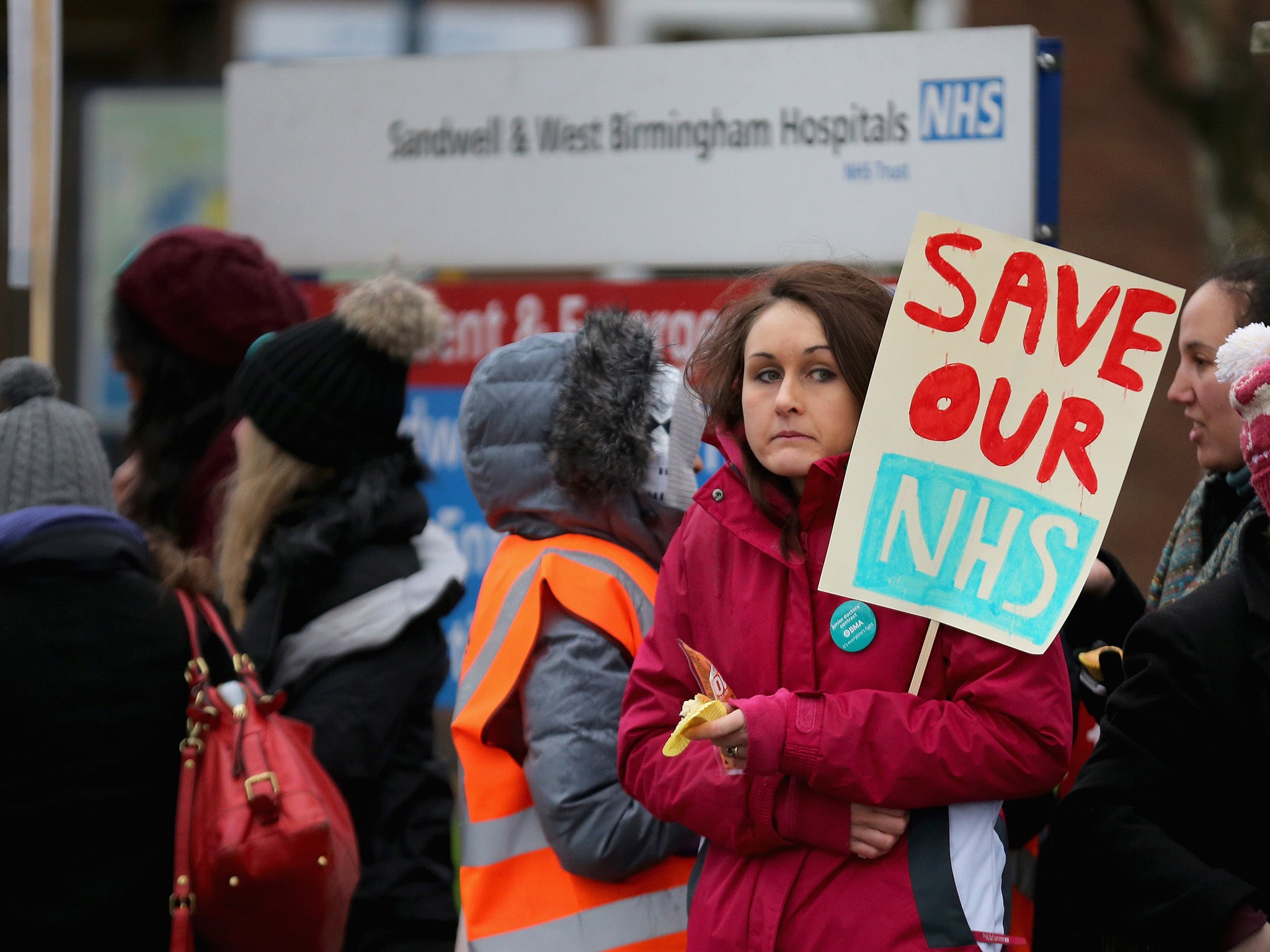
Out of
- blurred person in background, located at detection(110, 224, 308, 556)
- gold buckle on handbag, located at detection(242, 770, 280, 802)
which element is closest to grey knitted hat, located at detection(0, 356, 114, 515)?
gold buckle on handbag, located at detection(242, 770, 280, 802)

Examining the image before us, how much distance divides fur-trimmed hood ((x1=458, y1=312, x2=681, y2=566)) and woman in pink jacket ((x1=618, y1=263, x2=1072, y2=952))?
348 mm

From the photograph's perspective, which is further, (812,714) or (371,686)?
(371,686)

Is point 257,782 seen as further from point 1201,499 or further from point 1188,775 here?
point 1201,499

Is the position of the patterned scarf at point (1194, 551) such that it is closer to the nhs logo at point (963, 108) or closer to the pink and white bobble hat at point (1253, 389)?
the pink and white bobble hat at point (1253, 389)

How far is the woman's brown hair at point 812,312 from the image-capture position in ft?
7.19

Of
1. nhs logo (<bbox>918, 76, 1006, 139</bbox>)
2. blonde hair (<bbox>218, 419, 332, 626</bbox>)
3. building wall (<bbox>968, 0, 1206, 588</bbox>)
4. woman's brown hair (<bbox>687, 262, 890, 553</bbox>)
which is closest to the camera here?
woman's brown hair (<bbox>687, 262, 890, 553</bbox>)

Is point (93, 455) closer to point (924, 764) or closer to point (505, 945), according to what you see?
point (505, 945)

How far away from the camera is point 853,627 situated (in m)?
2.09

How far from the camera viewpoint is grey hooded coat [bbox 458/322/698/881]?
2492 millimetres

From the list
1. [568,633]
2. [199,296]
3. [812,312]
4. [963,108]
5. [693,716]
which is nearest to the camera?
[693,716]

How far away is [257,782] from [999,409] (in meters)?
1.35

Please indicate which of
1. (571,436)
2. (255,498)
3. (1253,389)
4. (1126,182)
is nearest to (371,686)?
(255,498)

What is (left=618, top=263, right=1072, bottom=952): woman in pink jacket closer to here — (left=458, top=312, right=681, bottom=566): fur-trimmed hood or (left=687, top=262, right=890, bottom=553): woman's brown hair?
(left=687, top=262, right=890, bottom=553): woman's brown hair

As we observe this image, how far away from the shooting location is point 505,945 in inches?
101
